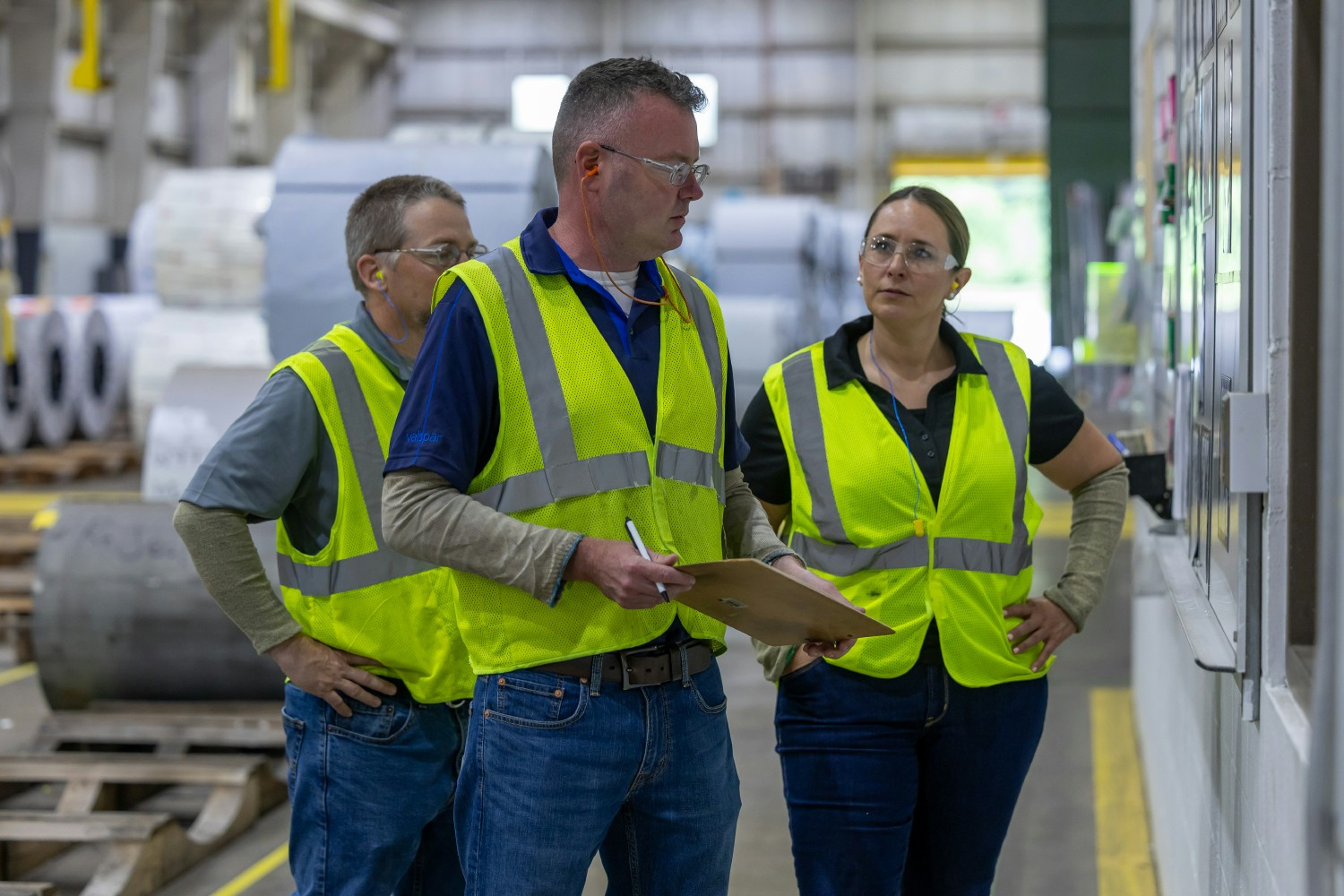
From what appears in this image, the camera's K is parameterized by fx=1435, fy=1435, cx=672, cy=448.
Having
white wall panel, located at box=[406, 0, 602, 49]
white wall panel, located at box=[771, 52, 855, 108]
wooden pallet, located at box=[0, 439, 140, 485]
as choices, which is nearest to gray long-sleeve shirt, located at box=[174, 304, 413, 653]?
wooden pallet, located at box=[0, 439, 140, 485]

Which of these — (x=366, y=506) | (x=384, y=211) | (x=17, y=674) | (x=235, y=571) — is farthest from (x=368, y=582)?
(x=17, y=674)

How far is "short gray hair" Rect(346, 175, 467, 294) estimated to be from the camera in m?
2.68

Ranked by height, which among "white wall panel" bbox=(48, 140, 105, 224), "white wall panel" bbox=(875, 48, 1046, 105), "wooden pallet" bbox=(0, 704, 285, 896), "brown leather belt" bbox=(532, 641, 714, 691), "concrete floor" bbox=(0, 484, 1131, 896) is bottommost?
"concrete floor" bbox=(0, 484, 1131, 896)

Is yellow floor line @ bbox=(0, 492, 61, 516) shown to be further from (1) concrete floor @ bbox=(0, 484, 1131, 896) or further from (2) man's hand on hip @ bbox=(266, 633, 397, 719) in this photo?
(2) man's hand on hip @ bbox=(266, 633, 397, 719)

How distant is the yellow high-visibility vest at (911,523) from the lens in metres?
2.51

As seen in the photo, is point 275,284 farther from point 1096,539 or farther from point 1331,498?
point 1331,498

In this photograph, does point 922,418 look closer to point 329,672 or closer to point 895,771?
point 895,771

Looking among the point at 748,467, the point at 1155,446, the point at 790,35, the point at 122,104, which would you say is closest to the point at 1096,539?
the point at 748,467

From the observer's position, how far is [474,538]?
6.20 feet

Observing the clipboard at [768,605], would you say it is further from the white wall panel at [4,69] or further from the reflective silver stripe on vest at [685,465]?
the white wall panel at [4,69]

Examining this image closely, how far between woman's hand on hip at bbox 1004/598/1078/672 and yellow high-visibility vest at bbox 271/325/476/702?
99 cm

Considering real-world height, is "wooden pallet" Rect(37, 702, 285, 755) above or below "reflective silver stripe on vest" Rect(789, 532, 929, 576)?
below

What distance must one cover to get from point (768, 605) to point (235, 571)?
1.07 metres

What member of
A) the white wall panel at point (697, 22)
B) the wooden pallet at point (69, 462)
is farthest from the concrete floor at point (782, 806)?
the white wall panel at point (697, 22)
